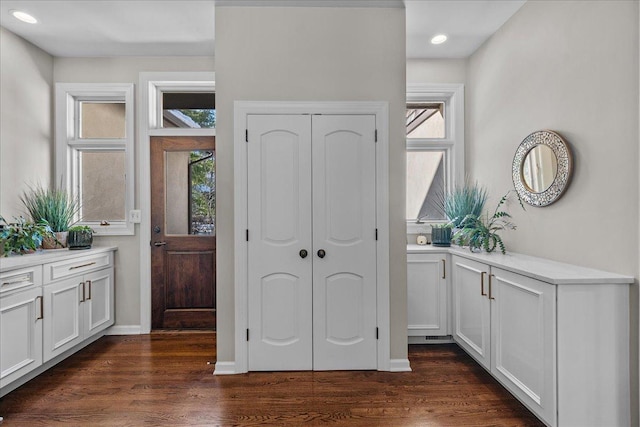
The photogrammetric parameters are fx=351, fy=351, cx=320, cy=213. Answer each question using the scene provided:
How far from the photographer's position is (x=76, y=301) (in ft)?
10.0

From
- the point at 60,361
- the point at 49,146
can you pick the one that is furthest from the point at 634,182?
the point at 49,146

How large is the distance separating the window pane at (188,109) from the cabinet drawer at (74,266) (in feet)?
5.01

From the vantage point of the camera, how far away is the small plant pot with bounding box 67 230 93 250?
325 cm

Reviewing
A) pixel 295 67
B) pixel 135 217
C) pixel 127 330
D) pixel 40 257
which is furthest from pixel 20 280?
pixel 295 67

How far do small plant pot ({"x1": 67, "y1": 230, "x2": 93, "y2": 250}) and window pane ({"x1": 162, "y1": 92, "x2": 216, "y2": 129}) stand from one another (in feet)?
4.52

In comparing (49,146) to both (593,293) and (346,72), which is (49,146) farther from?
(593,293)

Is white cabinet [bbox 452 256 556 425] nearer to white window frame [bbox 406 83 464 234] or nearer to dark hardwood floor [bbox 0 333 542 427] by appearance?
dark hardwood floor [bbox 0 333 542 427]

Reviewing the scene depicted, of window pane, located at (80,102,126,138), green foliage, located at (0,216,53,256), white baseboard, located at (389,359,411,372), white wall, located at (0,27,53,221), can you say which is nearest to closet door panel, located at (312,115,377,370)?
white baseboard, located at (389,359,411,372)

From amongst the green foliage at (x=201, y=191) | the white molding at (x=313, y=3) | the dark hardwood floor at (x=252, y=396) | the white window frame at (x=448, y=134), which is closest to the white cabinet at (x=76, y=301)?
the dark hardwood floor at (x=252, y=396)

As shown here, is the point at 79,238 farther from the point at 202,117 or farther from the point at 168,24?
the point at 168,24

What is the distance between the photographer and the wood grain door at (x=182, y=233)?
367 cm

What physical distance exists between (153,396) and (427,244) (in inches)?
107

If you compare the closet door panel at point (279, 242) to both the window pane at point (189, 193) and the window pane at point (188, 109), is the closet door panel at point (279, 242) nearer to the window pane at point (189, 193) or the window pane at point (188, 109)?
the window pane at point (189, 193)

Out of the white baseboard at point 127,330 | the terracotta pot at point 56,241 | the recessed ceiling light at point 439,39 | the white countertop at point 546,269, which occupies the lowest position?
the white baseboard at point 127,330
